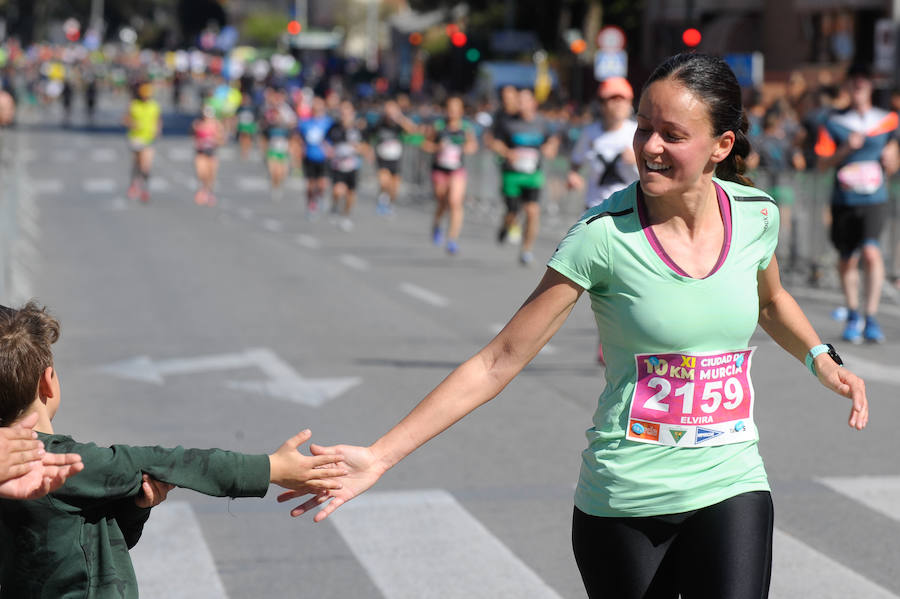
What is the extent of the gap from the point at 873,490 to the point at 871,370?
3.56 m

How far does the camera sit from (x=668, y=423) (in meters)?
3.44

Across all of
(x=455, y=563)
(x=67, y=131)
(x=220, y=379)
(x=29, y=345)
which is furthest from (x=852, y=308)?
(x=67, y=131)

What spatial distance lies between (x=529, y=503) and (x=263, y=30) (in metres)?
109

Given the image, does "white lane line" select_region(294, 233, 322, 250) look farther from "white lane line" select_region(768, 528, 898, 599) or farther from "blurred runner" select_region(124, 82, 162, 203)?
"white lane line" select_region(768, 528, 898, 599)

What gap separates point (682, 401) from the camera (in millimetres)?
3449

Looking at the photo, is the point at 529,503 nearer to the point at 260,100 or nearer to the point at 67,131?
the point at 260,100

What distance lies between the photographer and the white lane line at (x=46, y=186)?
3203cm

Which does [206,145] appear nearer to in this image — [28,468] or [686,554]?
[686,554]

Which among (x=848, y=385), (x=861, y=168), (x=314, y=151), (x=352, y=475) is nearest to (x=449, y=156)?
→ (x=314, y=151)

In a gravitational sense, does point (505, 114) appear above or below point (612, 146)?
below

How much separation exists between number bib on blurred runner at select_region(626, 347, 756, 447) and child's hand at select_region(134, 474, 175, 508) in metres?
1.03

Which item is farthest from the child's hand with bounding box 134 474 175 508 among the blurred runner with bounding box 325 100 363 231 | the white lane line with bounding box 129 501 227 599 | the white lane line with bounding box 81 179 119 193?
the white lane line with bounding box 81 179 119 193

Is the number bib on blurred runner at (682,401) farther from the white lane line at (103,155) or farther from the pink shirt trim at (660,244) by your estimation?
the white lane line at (103,155)

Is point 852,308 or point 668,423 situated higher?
point 668,423
